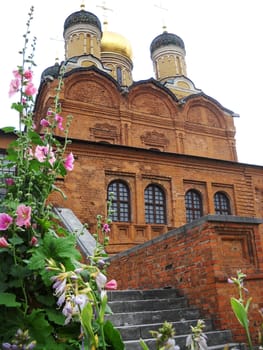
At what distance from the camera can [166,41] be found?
28656 millimetres

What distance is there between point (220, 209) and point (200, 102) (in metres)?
9.03

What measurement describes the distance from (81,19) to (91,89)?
792 cm

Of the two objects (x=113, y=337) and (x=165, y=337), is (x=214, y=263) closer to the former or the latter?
(x=113, y=337)

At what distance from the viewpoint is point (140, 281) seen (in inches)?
267

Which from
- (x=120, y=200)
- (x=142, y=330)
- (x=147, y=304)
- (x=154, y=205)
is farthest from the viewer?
(x=154, y=205)

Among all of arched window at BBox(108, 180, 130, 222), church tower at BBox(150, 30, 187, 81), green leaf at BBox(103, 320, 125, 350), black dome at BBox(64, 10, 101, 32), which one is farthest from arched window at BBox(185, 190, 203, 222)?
black dome at BBox(64, 10, 101, 32)

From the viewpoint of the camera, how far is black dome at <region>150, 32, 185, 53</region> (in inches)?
1129

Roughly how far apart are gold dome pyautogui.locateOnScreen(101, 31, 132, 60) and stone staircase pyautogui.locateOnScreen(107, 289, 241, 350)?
27.2 m

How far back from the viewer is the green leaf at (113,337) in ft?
6.97

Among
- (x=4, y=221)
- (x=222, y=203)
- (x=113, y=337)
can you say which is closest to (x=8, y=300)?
(x=4, y=221)

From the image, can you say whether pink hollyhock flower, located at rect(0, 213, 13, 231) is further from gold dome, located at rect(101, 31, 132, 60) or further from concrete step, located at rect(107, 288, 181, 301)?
gold dome, located at rect(101, 31, 132, 60)

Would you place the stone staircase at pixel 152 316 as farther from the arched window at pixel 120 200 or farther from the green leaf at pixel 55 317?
the arched window at pixel 120 200

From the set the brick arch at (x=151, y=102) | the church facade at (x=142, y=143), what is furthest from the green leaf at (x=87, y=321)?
the brick arch at (x=151, y=102)

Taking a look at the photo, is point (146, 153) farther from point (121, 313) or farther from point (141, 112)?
point (121, 313)
